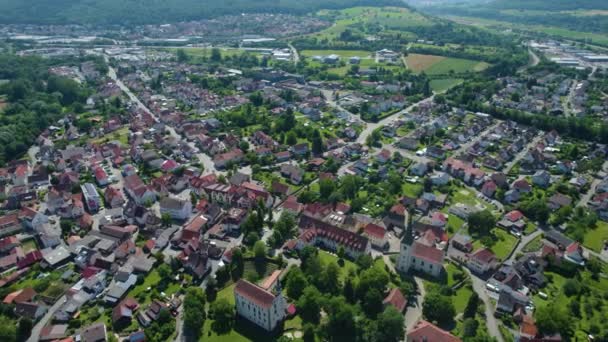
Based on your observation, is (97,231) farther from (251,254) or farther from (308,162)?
(308,162)

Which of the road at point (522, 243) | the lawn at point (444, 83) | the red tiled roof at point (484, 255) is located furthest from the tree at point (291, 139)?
the lawn at point (444, 83)

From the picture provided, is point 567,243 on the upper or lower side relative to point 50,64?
lower

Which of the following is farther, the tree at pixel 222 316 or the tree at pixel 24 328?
the tree at pixel 222 316

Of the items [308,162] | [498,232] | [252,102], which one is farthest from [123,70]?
[498,232]

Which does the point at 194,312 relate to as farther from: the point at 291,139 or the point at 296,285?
the point at 291,139

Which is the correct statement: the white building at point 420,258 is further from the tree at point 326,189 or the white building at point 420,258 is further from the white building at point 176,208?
the white building at point 176,208
